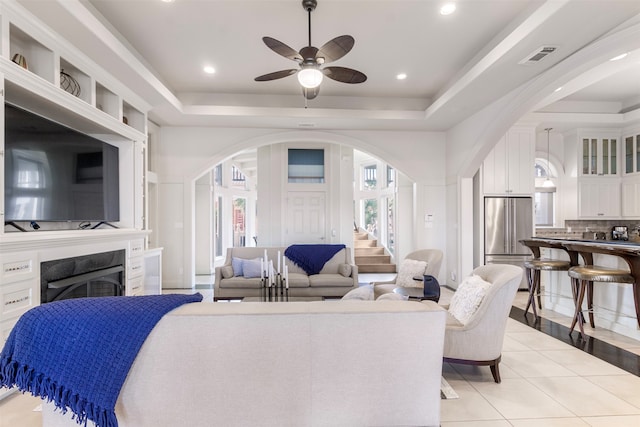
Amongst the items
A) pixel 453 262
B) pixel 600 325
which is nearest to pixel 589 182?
pixel 453 262

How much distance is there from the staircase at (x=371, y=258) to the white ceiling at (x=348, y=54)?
3.44 metres

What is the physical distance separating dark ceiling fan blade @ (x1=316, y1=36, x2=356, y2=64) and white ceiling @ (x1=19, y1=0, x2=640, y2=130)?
590mm

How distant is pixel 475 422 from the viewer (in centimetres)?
204

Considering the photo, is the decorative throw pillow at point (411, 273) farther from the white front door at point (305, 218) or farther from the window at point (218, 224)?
the window at point (218, 224)

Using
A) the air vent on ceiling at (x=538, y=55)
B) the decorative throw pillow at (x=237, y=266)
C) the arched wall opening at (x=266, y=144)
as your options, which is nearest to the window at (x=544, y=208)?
the arched wall opening at (x=266, y=144)

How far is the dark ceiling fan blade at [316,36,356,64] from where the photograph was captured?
2.75 meters

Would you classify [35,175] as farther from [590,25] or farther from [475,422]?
[590,25]

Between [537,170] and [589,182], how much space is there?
932mm

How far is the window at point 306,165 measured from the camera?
6992 mm

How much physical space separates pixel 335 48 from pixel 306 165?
4166mm

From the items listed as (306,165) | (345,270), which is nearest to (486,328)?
(345,270)

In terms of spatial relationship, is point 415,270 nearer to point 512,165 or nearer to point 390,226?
point 512,165

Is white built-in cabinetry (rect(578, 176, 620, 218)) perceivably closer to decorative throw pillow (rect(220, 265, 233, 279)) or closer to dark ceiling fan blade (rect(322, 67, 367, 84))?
dark ceiling fan blade (rect(322, 67, 367, 84))

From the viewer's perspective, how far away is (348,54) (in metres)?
4.24
